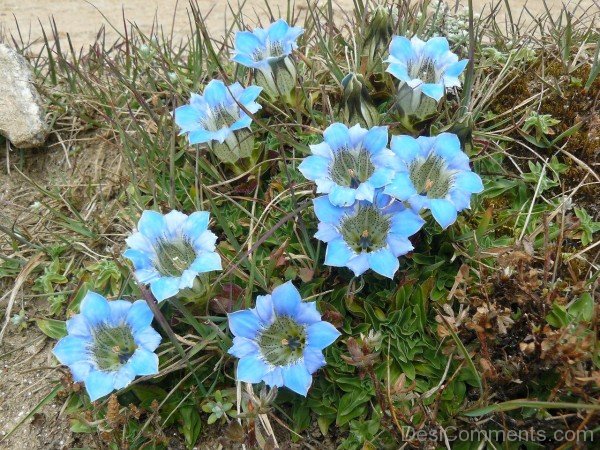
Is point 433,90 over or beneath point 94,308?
over

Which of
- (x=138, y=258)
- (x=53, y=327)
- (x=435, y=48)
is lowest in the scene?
(x=53, y=327)

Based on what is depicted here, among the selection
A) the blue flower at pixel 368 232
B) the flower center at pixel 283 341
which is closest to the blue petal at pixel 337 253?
the blue flower at pixel 368 232

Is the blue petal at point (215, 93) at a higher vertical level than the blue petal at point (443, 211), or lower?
higher

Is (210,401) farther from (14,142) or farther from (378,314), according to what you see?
(14,142)

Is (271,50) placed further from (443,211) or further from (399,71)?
(443,211)

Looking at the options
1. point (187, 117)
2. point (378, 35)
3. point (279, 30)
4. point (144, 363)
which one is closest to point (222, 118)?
point (187, 117)

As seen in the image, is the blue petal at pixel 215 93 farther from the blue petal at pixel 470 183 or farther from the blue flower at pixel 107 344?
the blue petal at pixel 470 183

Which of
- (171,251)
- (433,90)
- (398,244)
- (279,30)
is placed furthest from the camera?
(279,30)
